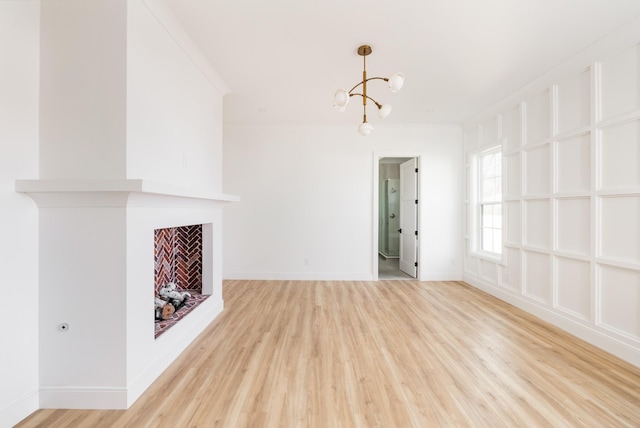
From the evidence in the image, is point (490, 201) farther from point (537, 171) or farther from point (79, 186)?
point (79, 186)

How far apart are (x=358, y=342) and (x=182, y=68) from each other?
2975 millimetres

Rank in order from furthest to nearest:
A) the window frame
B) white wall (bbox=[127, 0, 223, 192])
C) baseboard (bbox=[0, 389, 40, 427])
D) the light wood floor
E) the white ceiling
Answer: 1. the window frame
2. the white ceiling
3. white wall (bbox=[127, 0, 223, 192])
4. the light wood floor
5. baseboard (bbox=[0, 389, 40, 427])

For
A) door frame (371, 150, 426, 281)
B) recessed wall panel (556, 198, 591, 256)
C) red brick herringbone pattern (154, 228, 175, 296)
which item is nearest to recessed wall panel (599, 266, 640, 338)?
recessed wall panel (556, 198, 591, 256)

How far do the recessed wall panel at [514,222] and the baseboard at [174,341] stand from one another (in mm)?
3941

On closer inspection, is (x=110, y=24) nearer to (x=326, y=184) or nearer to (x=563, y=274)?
(x=326, y=184)

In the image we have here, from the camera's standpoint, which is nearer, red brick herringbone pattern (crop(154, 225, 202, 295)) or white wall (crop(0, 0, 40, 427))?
white wall (crop(0, 0, 40, 427))

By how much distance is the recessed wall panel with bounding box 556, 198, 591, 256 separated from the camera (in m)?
2.62

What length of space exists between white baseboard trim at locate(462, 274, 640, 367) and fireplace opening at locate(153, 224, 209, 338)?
3.82m

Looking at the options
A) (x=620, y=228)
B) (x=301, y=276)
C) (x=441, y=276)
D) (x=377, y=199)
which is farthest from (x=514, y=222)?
(x=301, y=276)

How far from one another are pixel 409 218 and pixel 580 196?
2778 millimetres

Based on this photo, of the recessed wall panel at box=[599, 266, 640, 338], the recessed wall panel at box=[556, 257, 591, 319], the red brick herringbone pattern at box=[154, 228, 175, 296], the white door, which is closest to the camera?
the recessed wall panel at box=[599, 266, 640, 338]

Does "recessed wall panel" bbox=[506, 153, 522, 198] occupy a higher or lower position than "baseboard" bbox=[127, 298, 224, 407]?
higher

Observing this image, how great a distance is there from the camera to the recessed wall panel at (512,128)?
3.50m

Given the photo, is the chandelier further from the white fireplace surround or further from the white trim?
the white trim
